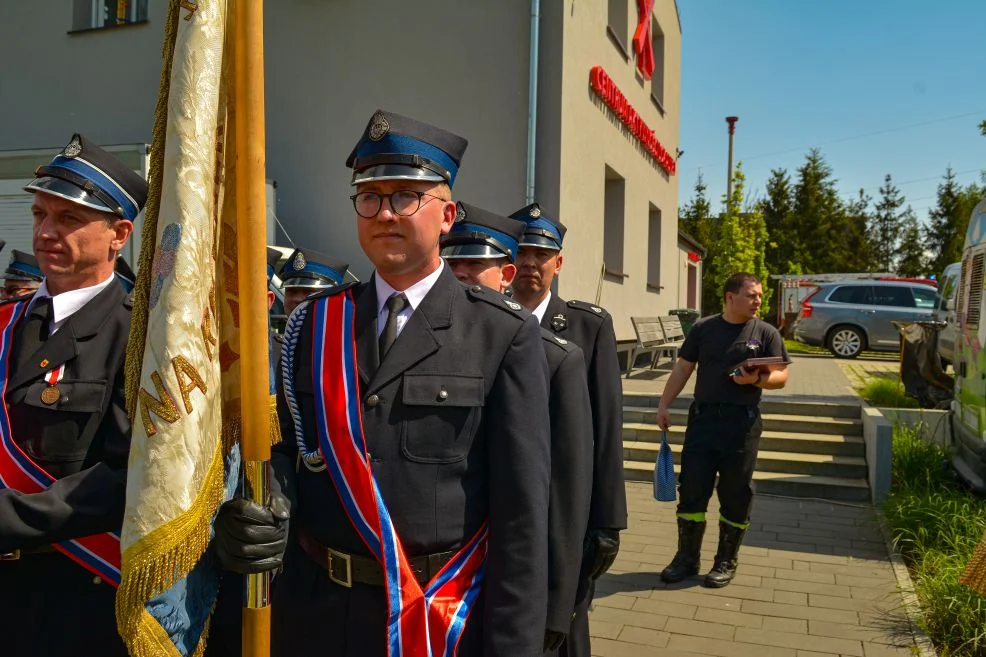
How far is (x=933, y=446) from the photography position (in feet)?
25.5

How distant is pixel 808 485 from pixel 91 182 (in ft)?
25.0

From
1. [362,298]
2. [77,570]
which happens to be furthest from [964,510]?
[77,570]

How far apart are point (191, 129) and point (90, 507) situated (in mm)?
1007

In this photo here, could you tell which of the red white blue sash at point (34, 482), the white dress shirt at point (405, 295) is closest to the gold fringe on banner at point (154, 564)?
the red white blue sash at point (34, 482)

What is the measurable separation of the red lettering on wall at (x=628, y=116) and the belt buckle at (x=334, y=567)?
33.6 ft

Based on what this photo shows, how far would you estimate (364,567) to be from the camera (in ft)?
6.98

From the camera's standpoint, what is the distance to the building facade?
34.2 ft

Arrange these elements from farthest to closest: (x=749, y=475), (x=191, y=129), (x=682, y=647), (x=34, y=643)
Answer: (x=749, y=475)
(x=682, y=647)
(x=34, y=643)
(x=191, y=129)

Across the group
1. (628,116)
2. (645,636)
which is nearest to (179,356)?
(645,636)

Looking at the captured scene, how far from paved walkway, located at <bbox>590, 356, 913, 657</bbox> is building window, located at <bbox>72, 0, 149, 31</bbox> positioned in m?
10.8

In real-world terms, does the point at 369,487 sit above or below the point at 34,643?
above

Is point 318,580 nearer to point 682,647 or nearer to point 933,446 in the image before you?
point 682,647

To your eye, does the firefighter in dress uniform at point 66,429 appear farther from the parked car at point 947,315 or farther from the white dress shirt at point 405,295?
the parked car at point 947,315

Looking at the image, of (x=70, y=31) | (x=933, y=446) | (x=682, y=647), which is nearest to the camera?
(x=682, y=647)
